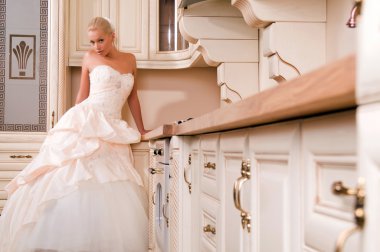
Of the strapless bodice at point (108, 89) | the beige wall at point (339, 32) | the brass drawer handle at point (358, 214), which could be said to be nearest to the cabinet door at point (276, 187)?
the brass drawer handle at point (358, 214)

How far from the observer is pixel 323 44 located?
179 centimetres

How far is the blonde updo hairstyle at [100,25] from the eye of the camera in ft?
11.3

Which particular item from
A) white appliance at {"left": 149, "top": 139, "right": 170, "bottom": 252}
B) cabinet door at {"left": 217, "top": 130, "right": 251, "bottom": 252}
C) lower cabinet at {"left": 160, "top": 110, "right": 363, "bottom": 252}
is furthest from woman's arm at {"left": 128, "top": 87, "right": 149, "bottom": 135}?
cabinet door at {"left": 217, "top": 130, "right": 251, "bottom": 252}

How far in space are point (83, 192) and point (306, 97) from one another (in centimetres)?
254

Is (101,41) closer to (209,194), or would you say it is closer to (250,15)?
(250,15)

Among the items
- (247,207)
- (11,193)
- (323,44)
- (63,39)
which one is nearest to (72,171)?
(11,193)

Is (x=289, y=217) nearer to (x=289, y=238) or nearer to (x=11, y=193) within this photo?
(x=289, y=238)

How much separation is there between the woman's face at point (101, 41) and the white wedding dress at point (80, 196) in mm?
402

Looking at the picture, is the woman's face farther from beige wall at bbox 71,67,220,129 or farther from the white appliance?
the white appliance

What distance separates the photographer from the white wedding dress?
2.92 meters

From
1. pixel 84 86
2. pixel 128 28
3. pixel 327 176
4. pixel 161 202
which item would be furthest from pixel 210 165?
pixel 128 28

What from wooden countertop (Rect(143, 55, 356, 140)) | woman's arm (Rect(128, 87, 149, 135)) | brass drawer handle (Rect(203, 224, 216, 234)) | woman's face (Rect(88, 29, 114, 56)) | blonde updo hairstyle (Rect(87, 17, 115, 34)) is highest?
blonde updo hairstyle (Rect(87, 17, 115, 34))

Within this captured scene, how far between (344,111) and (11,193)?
2.95 metres

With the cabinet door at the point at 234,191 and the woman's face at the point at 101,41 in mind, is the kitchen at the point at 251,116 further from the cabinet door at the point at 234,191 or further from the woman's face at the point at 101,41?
the woman's face at the point at 101,41
